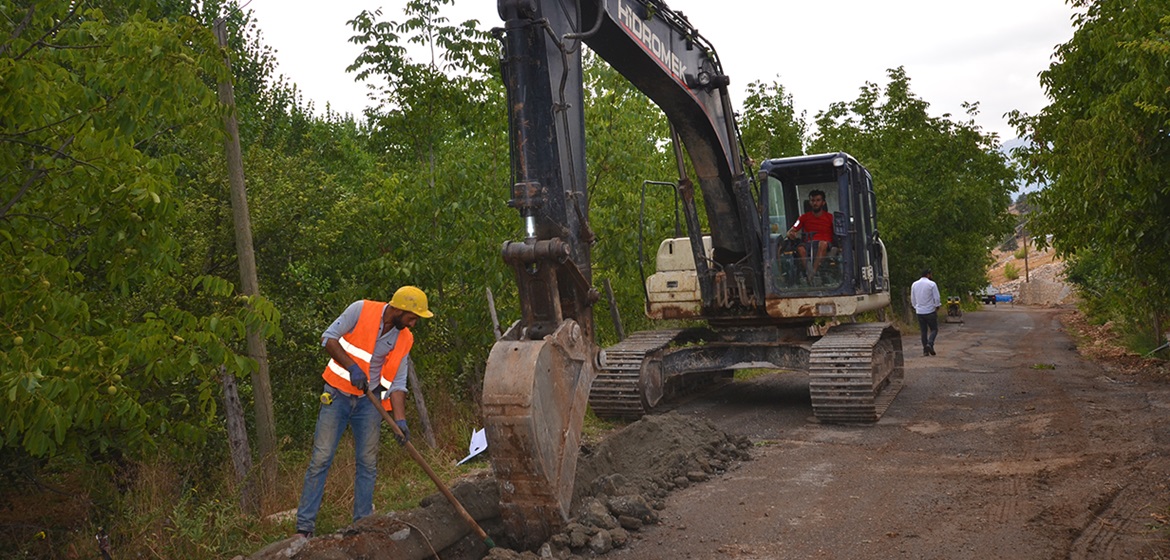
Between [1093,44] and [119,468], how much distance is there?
11.9 metres

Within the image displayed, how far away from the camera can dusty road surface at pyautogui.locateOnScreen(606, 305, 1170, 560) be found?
553 cm

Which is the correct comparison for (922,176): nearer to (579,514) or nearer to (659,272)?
(659,272)

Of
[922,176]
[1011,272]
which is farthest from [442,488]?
[1011,272]

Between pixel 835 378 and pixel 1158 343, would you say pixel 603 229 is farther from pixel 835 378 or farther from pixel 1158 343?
pixel 1158 343

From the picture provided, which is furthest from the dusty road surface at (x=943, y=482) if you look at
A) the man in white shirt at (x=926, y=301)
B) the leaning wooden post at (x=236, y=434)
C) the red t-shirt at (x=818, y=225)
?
the man in white shirt at (x=926, y=301)

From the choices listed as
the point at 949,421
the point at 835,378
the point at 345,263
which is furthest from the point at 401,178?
the point at 949,421

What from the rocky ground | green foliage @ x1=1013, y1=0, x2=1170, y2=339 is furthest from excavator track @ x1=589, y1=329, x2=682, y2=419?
green foliage @ x1=1013, y1=0, x2=1170, y2=339

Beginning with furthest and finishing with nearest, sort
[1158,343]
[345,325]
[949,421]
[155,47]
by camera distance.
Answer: [1158,343]
[949,421]
[345,325]
[155,47]

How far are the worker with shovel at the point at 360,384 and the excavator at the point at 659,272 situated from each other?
2.88 feet

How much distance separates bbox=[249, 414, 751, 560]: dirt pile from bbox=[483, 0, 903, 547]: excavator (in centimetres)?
35

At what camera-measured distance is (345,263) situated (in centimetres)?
1016

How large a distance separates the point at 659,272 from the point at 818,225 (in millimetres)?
2061

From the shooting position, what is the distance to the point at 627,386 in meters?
10.2

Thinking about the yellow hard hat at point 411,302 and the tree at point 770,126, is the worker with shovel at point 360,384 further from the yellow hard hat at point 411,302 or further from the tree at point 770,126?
the tree at point 770,126
